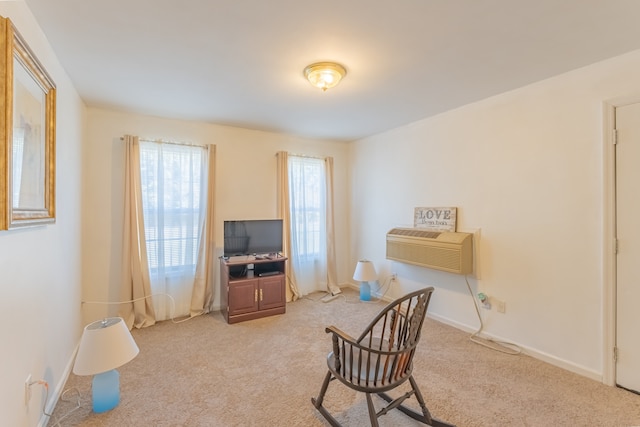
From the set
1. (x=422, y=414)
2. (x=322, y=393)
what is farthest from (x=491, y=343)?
(x=322, y=393)

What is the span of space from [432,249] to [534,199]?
109 cm

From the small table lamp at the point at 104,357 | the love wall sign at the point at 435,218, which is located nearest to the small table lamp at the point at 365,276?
the love wall sign at the point at 435,218

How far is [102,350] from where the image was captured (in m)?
1.86

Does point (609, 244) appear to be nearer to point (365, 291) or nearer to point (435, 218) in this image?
point (435, 218)

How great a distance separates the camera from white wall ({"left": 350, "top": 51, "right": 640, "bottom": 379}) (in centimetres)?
228

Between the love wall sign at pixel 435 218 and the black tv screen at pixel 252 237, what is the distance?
186 cm

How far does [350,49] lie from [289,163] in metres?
Result: 2.44

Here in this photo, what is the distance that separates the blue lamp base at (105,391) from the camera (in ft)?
6.33

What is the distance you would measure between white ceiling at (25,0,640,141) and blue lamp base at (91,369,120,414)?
229cm

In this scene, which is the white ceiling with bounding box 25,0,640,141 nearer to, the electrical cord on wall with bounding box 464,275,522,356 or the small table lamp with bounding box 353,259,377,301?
the electrical cord on wall with bounding box 464,275,522,356

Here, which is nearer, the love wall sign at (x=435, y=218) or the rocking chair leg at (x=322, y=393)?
the rocking chair leg at (x=322, y=393)

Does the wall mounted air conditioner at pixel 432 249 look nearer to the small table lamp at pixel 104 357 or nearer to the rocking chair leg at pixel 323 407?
the rocking chair leg at pixel 323 407

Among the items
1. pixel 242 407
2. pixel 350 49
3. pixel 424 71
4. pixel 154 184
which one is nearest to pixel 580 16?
pixel 424 71

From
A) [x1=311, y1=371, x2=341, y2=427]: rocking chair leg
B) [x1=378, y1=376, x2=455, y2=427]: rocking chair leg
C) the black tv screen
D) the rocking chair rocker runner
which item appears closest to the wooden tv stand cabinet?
the black tv screen
